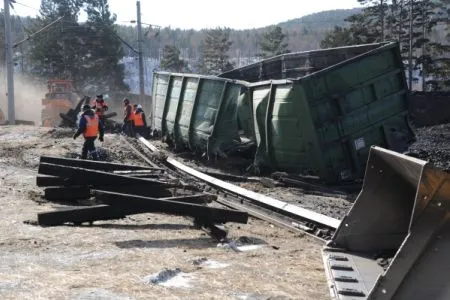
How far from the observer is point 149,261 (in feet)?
16.9

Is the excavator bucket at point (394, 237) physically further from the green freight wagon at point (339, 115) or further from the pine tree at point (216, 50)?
the pine tree at point (216, 50)

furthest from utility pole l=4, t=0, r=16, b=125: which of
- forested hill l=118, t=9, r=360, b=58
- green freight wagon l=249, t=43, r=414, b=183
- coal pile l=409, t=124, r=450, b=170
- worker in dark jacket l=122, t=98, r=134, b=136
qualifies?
forested hill l=118, t=9, r=360, b=58

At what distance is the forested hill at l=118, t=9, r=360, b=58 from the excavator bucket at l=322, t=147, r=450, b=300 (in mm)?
115151

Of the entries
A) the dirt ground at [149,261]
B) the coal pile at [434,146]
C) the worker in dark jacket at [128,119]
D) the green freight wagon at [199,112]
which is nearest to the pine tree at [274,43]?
the worker in dark jacket at [128,119]

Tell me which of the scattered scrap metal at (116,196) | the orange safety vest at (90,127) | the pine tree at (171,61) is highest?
the pine tree at (171,61)

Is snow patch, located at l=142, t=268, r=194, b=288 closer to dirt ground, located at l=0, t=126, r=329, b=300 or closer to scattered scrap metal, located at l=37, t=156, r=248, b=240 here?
dirt ground, located at l=0, t=126, r=329, b=300

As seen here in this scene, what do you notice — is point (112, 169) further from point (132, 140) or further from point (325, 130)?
point (132, 140)

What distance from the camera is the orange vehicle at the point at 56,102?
104 ft

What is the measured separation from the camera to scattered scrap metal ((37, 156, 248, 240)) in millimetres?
6512

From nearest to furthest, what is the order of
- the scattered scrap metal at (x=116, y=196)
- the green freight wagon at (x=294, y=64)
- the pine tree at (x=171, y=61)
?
1. the scattered scrap metal at (x=116, y=196)
2. the green freight wagon at (x=294, y=64)
3. the pine tree at (x=171, y=61)

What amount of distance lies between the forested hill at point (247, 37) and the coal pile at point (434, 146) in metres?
103

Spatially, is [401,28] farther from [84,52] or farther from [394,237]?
[394,237]

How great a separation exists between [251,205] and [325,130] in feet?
6.41

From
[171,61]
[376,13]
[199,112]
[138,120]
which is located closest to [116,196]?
[199,112]
